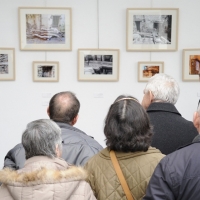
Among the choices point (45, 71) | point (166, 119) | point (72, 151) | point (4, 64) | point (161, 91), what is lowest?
point (72, 151)

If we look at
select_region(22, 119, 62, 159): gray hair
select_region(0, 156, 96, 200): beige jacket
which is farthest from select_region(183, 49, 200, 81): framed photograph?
select_region(0, 156, 96, 200): beige jacket

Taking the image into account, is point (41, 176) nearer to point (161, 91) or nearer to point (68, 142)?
point (68, 142)

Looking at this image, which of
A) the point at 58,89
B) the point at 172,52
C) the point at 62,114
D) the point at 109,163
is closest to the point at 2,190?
the point at 109,163

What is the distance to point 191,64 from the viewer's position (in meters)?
5.64

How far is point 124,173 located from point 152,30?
3.89 meters

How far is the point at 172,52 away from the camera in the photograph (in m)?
5.66

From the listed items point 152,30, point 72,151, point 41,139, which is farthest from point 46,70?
point 41,139

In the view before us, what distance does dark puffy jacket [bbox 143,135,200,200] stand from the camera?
1685 millimetres

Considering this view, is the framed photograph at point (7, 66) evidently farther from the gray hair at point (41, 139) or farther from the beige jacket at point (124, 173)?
the beige jacket at point (124, 173)

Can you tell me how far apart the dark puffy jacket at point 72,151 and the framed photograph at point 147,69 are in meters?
2.74

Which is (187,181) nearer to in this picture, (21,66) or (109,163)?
(109,163)

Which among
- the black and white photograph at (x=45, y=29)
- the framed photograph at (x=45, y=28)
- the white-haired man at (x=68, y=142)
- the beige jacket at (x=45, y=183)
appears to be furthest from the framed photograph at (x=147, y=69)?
the beige jacket at (x=45, y=183)

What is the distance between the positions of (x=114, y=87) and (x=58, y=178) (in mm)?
3811

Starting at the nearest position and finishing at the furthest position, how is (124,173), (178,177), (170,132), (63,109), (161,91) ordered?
(178,177), (124,173), (170,132), (161,91), (63,109)
